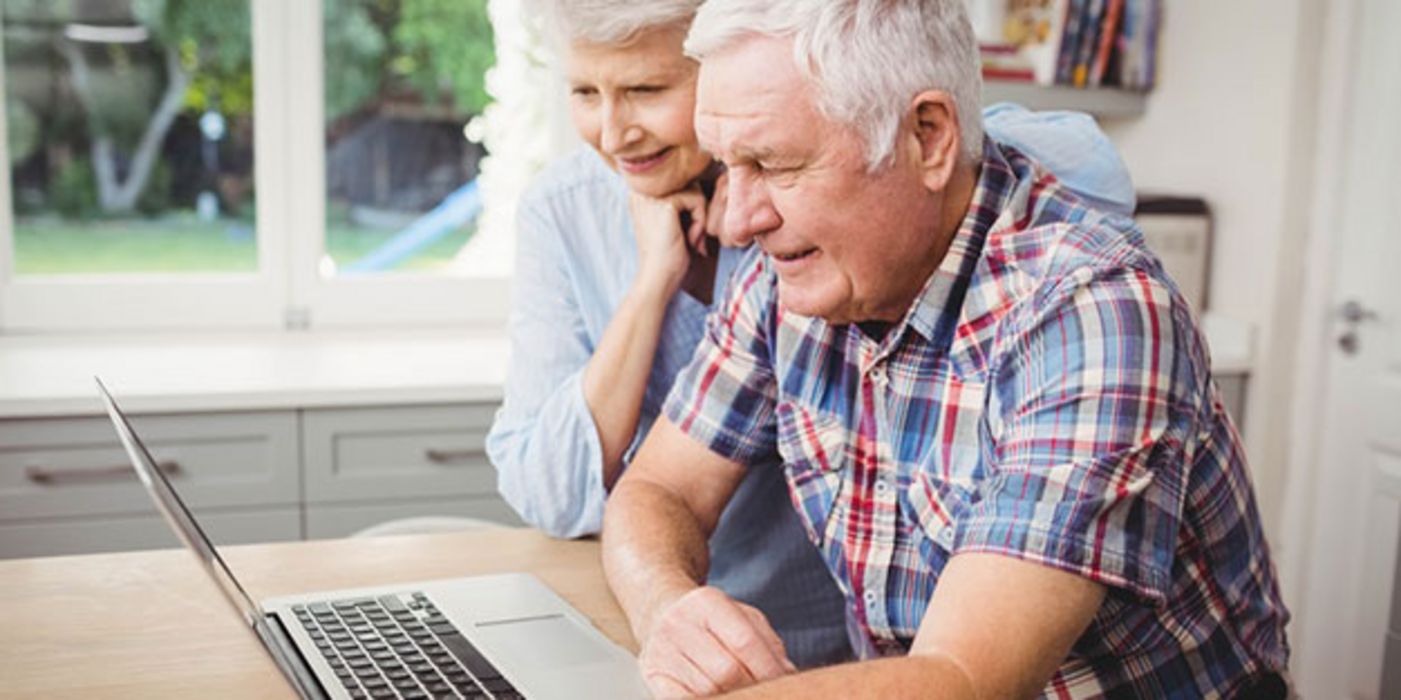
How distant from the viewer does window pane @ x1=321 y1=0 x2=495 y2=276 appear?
3.20 m

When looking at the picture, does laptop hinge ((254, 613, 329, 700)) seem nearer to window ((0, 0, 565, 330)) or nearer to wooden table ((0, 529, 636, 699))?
wooden table ((0, 529, 636, 699))

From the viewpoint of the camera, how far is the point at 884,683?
0.94m

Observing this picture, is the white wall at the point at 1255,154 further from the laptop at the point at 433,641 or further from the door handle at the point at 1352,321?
the laptop at the point at 433,641

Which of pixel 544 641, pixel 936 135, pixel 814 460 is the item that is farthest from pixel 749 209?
pixel 544 641

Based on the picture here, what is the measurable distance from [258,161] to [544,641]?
2.26 meters

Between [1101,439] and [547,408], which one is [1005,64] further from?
[1101,439]

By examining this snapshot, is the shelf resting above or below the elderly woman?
above

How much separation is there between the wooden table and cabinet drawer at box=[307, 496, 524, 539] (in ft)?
3.80

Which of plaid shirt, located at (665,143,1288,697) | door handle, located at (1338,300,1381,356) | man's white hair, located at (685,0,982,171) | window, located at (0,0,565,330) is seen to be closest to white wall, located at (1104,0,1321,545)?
door handle, located at (1338,300,1381,356)

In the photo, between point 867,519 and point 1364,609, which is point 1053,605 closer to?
point 867,519

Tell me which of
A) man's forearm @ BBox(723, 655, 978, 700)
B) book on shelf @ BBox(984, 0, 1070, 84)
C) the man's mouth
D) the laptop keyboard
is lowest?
the laptop keyboard

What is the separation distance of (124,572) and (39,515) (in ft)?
4.05

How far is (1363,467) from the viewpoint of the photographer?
2.93m

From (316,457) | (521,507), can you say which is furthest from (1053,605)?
(316,457)
